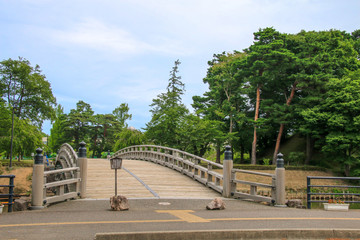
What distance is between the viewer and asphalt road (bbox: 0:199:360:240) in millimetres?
6633

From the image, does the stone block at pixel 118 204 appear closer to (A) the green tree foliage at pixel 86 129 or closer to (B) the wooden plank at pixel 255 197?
(B) the wooden plank at pixel 255 197

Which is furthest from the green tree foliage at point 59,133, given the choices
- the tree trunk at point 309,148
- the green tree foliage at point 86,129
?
the tree trunk at point 309,148

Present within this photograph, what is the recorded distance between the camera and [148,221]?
763 centimetres

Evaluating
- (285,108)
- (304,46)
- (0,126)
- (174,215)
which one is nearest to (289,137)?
(285,108)

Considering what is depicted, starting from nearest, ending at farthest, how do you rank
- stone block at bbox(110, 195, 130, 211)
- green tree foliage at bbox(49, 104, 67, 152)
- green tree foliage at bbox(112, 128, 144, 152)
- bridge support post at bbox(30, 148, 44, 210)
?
stone block at bbox(110, 195, 130, 211)
bridge support post at bbox(30, 148, 44, 210)
green tree foliage at bbox(112, 128, 144, 152)
green tree foliage at bbox(49, 104, 67, 152)

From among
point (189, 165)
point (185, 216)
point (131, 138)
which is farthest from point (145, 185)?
point (131, 138)

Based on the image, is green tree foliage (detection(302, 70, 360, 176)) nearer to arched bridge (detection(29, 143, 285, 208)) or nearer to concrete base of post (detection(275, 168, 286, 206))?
arched bridge (detection(29, 143, 285, 208))

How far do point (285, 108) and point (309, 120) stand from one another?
14.6ft

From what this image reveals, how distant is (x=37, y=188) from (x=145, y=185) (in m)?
4.82

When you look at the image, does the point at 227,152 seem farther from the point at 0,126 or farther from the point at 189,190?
the point at 0,126

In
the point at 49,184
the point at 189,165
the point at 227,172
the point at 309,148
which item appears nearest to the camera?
the point at 49,184

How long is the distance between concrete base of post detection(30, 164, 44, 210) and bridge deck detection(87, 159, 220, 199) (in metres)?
2.25

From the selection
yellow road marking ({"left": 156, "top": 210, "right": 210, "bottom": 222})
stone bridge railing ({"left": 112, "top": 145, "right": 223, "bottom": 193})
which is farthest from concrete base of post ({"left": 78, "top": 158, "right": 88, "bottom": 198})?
stone bridge railing ({"left": 112, "top": 145, "right": 223, "bottom": 193})

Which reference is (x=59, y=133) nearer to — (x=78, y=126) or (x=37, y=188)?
(x=78, y=126)
